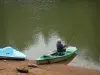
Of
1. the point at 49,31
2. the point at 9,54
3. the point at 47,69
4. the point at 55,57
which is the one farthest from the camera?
the point at 49,31

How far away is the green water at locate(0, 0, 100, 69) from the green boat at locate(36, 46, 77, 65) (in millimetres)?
529

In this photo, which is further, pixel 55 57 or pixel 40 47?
pixel 40 47

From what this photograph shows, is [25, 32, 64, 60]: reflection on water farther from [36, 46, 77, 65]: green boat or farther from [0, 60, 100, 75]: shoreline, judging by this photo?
[0, 60, 100, 75]: shoreline

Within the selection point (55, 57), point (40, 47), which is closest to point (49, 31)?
point (40, 47)

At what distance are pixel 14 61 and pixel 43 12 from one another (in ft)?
63.0

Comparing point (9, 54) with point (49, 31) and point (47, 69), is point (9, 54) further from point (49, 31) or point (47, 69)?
point (49, 31)

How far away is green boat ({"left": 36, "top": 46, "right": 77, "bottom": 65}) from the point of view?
52.7ft

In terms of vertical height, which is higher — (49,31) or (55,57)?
(49,31)

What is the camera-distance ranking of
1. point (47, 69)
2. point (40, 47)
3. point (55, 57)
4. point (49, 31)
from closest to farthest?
point (47, 69), point (55, 57), point (40, 47), point (49, 31)

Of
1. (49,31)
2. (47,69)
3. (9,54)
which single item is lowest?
(47,69)

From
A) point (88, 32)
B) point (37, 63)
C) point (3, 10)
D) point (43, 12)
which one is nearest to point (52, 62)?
point (37, 63)

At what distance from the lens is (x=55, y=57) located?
16.4m

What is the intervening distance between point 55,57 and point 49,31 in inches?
334

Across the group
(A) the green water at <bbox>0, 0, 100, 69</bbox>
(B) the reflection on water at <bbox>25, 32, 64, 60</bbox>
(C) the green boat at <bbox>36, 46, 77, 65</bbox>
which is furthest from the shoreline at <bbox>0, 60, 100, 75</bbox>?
(B) the reflection on water at <bbox>25, 32, 64, 60</bbox>
